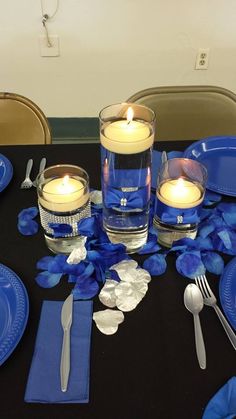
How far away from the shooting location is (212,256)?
635mm

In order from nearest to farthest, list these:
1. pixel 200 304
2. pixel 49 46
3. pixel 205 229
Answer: pixel 200 304, pixel 205 229, pixel 49 46

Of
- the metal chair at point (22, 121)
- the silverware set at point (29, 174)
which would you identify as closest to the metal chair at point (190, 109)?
the metal chair at point (22, 121)

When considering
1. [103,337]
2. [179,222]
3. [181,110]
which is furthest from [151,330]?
[181,110]

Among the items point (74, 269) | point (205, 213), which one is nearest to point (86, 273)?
point (74, 269)

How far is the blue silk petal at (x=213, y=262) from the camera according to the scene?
0.62 m

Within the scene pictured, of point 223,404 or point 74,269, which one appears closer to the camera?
point 223,404

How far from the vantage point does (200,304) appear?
0.56 meters

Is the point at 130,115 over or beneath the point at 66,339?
over

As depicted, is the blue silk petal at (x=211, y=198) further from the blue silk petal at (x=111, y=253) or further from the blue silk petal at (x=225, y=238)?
the blue silk petal at (x=111, y=253)

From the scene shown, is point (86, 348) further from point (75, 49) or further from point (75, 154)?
point (75, 49)

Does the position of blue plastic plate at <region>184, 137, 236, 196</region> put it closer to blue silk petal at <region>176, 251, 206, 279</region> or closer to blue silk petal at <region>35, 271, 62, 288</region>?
blue silk petal at <region>176, 251, 206, 279</region>

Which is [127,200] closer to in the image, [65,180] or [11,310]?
[65,180]

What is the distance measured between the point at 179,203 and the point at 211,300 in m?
0.15

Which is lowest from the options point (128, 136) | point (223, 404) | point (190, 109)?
point (223, 404)
